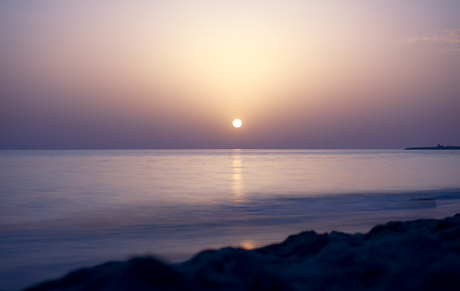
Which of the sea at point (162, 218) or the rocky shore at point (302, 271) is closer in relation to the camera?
the rocky shore at point (302, 271)

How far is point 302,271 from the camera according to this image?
3.96 metres

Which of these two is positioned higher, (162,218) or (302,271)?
(302,271)

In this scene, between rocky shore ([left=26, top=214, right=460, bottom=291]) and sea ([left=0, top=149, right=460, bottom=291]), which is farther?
sea ([left=0, top=149, right=460, bottom=291])

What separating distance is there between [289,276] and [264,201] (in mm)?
11399

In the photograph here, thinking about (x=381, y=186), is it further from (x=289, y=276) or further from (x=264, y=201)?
(x=289, y=276)

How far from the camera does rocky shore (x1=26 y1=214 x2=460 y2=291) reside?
3273 millimetres

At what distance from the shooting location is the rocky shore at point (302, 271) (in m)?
3.27

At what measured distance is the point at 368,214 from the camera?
11.9m

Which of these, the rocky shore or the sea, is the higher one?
the rocky shore

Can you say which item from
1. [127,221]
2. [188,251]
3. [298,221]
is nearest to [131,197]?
[127,221]

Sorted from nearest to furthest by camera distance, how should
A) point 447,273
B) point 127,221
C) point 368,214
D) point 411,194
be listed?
point 447,273 < point 127,221 < point 368,214 < point 411,194

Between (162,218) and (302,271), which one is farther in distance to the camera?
(162,218)

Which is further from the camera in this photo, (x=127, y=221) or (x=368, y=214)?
(x=368, y=214)

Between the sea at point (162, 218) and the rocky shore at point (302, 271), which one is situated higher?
the rocky shore at point (302, 271)
